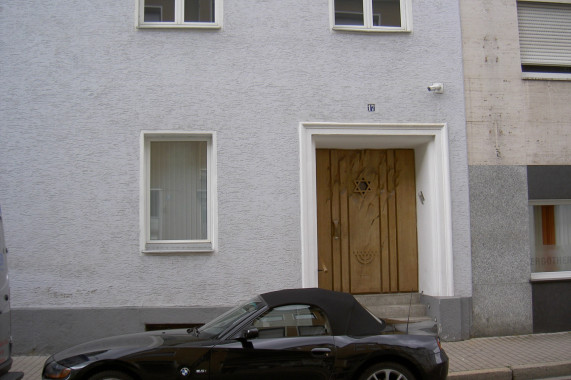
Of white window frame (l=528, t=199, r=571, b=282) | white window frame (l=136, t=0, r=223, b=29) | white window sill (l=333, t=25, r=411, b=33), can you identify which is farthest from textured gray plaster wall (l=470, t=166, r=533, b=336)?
Result: white window frame (l=136, t=0, r=223, b=29)

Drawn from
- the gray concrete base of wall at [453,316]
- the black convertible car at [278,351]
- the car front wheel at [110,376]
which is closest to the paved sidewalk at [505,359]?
the gray concrete base of wall at [453,316]

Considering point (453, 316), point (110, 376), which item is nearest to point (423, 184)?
point (453, 316)

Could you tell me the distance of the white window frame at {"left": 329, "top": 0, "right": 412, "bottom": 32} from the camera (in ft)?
28.3

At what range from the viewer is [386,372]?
17.5ft

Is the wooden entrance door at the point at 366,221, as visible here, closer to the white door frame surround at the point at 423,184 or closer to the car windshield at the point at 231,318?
the white door frame surround at the point at 423,184

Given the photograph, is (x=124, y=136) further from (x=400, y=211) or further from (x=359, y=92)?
(x=400, y=211)

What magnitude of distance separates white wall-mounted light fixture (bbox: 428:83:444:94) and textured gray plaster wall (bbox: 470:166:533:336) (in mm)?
1300

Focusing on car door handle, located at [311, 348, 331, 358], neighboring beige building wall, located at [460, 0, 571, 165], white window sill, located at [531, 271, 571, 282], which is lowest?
car door handle, located at [311, 348, 331, 358]

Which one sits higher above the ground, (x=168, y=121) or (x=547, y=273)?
(x=168, y=121)

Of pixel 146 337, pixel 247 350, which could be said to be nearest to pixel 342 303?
pixel 247 350

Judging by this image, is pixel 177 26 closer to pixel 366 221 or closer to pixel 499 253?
pixel 366 221

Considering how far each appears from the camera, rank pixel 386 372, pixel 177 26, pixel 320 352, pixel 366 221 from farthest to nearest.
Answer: pixel 366 221 → pixel 177 26 → pixel 386 372 → pixel 320 352

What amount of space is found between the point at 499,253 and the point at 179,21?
19.8ft

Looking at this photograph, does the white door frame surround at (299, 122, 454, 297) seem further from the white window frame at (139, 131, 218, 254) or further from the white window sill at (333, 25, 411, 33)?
the white window sill at (333, 25, 411, 33)
